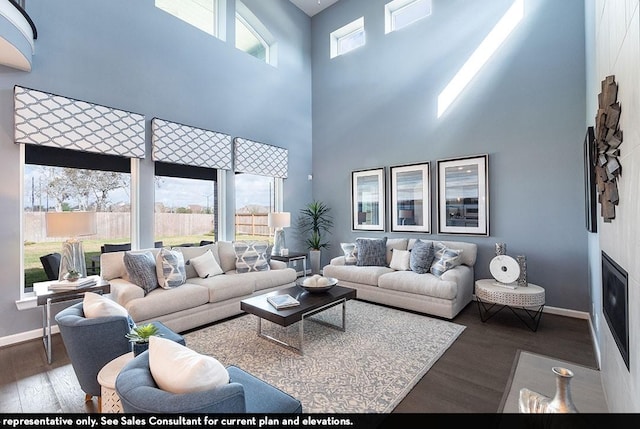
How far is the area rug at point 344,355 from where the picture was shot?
7.21 ft

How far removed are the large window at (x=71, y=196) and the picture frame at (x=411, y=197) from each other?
438cm

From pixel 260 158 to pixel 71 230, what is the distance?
3329 mm

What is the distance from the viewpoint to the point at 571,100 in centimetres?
385

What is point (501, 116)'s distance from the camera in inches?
172

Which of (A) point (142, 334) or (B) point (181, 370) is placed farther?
(A) point (142, 334)

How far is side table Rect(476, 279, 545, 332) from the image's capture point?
3.33m

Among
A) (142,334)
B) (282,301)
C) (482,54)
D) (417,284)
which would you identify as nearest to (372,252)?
(417,284)

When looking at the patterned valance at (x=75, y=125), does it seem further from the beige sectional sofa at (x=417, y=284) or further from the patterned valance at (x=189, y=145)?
the beige sectional sofa at (x=417, y=284)

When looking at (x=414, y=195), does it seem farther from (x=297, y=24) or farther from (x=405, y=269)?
(x=297, y=24)

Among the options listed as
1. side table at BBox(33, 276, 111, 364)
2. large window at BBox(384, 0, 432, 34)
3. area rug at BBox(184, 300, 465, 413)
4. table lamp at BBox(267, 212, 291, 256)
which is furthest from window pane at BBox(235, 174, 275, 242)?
large window at BBox(384, 0, 432, 34)

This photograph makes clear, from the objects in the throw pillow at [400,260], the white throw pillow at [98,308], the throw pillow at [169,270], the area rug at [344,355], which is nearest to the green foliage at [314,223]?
the throw pillow at [400,260]

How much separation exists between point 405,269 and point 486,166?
2.02 metres

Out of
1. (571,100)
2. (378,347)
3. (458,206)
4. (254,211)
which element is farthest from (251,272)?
(571,100)

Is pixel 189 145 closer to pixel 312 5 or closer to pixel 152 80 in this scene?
pixel 152 80
